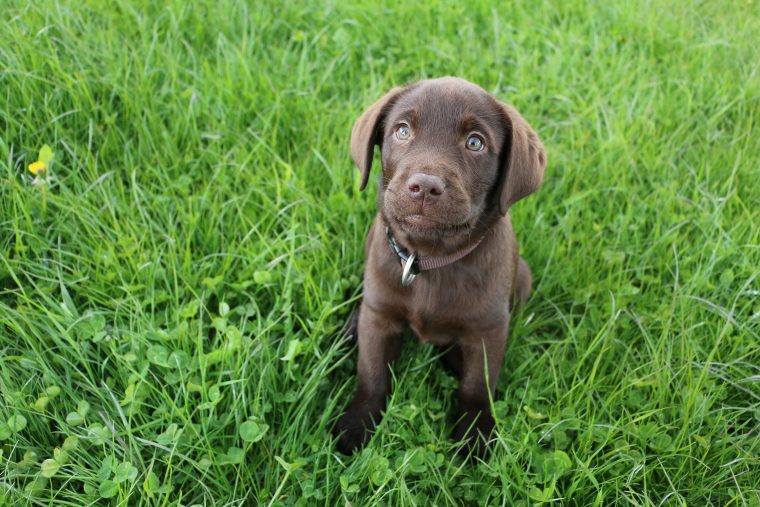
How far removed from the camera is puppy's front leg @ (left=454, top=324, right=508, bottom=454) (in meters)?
2.46

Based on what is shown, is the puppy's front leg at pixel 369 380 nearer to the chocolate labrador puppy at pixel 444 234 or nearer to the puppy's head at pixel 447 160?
the chocolate labrador puppy at pixel 444 234

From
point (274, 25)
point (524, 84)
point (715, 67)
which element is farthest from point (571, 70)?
point (274, 25)

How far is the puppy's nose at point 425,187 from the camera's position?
6.71 ft

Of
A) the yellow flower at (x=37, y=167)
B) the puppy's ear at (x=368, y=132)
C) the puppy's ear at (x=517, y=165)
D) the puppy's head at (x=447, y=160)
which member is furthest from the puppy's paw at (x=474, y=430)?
the yellow flower at (x=37, y=167)

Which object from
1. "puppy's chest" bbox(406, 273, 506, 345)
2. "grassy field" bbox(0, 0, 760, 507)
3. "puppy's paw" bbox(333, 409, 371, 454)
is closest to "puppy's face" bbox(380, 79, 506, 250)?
"puppy's chest" bbox(406, 273, 506, 345)

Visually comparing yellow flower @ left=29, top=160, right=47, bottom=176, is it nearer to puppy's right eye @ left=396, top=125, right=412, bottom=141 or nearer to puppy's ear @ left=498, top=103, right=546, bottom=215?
puppy's right eye @ left=396, top=125, right=412, bottom=141

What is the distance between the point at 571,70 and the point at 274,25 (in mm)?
2029

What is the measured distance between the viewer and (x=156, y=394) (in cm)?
234

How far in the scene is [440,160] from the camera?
2180 mm

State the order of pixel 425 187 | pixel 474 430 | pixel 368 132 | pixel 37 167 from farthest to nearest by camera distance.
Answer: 1. pixel 37 167
2. pixel 474 430
3. pixel 368 132
4. pixel 425 187

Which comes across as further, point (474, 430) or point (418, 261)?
point (474, 430)

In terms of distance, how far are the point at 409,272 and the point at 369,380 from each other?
52cm

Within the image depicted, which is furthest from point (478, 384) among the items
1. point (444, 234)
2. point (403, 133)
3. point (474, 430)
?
point (403, 133)

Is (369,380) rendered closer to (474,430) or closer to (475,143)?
(474,430)
